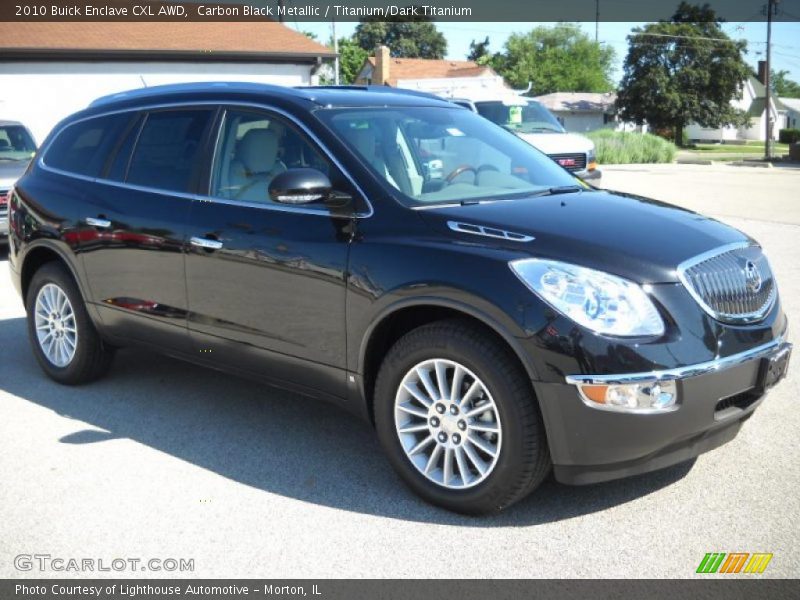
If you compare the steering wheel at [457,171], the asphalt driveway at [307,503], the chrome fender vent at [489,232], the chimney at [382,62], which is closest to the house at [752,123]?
the chimney at [382,62]

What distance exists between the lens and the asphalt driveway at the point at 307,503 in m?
3.51

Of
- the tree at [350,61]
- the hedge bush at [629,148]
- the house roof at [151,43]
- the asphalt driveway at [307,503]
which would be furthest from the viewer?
the tree at [350,61]

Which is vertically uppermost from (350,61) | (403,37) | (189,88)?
(403,37)

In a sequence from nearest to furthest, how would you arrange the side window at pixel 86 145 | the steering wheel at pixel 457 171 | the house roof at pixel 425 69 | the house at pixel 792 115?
the steering wheel at pixel 457 171, the side window at pixel 86 145, the house roof at pixel 425 69, the house at pixel 792 115

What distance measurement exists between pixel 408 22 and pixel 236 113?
97.7 meters

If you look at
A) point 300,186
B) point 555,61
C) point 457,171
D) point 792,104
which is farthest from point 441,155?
point 792,104

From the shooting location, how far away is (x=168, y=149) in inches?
202

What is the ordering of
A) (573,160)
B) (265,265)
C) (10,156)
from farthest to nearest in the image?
(573,160) < (10,156) < (265,265)

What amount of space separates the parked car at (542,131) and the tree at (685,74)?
49520 mm

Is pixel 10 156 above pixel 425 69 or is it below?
below

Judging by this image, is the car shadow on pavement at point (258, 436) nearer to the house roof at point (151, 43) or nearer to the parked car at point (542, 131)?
the parked car at point (542, 131)

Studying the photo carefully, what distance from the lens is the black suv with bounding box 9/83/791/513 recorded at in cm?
348

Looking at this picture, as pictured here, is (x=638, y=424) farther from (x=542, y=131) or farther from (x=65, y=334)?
(x=542, y=131)

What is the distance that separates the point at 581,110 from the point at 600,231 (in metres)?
75.0
